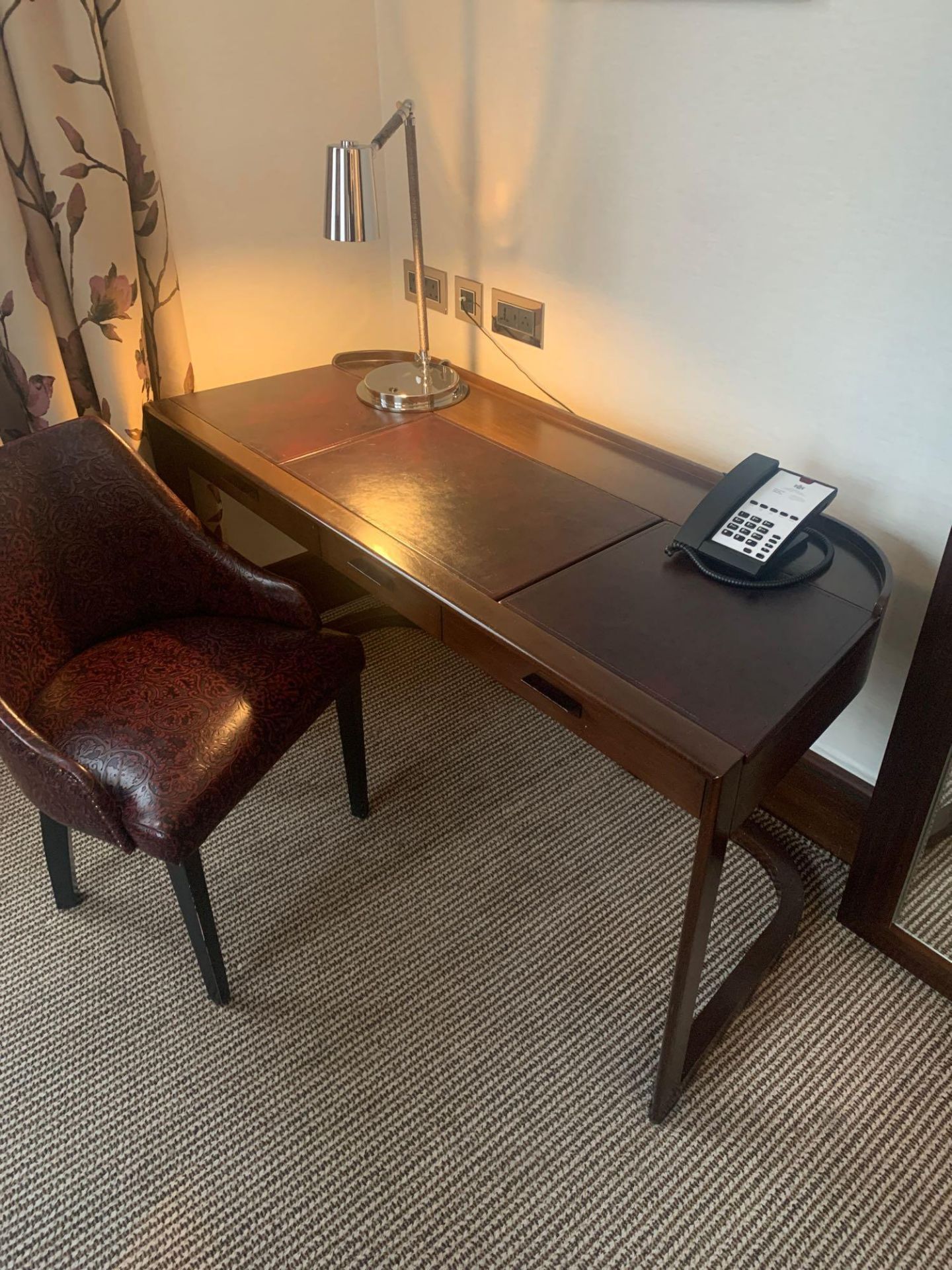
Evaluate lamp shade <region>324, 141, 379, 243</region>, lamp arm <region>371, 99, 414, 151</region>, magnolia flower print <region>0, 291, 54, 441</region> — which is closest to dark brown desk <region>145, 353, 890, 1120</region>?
magnolia flower print <region>0, 291, 54, 441</region>

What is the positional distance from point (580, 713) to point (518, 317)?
109 centimetres

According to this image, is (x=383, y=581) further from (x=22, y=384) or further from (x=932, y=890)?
(x=932, y=890)

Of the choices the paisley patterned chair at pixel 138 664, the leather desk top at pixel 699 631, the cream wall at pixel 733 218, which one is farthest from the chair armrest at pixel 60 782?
the cream wall at pixel 733 218

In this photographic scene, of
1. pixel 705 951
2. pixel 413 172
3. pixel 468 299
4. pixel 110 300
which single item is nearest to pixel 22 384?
pixel 110 300

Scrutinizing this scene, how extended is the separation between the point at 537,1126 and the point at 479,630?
743 mm

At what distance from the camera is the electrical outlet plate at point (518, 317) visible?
72.7 inches

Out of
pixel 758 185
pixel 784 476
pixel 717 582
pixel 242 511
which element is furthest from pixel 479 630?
pixel 242 511

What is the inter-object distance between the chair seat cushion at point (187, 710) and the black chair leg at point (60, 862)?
0.70 feet

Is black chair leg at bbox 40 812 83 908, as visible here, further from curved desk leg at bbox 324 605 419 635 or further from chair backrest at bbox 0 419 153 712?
curved desk leg at bbox 324 605 419 635

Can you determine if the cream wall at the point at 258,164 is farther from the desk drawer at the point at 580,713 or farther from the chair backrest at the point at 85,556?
the desk drawer at the point at 580,713

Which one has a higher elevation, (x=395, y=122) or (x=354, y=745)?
(x=395, y=122)

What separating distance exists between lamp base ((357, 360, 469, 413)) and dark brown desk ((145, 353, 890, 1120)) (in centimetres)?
3

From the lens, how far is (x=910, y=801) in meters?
1.39

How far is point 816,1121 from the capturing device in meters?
1.31
